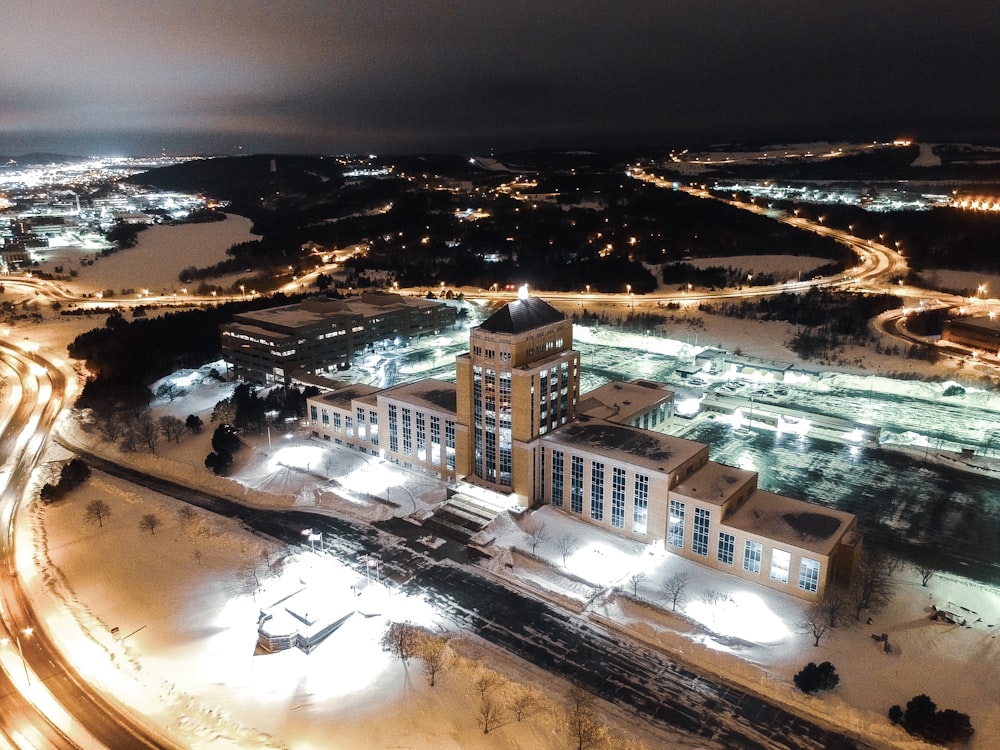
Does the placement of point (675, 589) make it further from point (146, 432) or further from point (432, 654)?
point (146, 432)

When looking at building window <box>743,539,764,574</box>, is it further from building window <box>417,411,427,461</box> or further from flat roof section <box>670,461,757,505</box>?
building window <box>417,411,427,461</box>

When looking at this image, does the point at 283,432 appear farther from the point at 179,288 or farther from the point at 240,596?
the point at 179,288

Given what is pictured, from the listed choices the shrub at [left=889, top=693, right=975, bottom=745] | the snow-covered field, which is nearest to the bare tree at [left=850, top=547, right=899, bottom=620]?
the snow-covered field

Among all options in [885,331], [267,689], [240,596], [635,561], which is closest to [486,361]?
[635,561]

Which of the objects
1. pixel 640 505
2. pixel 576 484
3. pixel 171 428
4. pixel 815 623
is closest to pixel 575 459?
pixel 576 484

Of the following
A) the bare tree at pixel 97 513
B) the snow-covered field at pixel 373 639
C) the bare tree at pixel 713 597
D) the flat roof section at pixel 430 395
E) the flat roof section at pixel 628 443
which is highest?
the flat roof section at pixel 430 395

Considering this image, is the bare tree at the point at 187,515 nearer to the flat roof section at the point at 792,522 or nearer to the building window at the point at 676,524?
the building window at the point at 676,524

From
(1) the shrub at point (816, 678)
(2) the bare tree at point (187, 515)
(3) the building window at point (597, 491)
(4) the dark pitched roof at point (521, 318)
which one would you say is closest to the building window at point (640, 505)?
(3) the building window at point (597, 491)

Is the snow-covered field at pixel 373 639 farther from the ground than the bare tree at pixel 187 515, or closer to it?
closer to it
